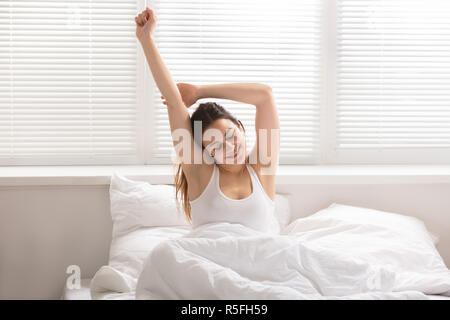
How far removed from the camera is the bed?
1491 mm

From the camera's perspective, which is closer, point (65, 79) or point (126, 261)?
point (126, 261)

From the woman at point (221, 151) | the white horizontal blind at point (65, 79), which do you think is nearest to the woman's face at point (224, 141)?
the woman at point (221, 151)

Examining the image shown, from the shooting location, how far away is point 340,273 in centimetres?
160

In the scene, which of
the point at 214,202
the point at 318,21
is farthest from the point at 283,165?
the point at 214,202

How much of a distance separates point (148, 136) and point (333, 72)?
950 millimetres

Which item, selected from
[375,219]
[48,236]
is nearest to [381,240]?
[375,219]

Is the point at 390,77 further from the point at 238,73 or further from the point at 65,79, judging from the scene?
the point at 65,79

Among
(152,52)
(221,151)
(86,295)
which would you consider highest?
(152,52)

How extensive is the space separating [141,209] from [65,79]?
0.79 metres

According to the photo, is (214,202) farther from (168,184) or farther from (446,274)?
(446,274)

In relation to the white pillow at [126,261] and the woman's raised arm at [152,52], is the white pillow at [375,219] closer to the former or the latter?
the white pillow at [126,261]

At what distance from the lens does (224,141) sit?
1785 millimetres

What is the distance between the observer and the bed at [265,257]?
149 centimetres
